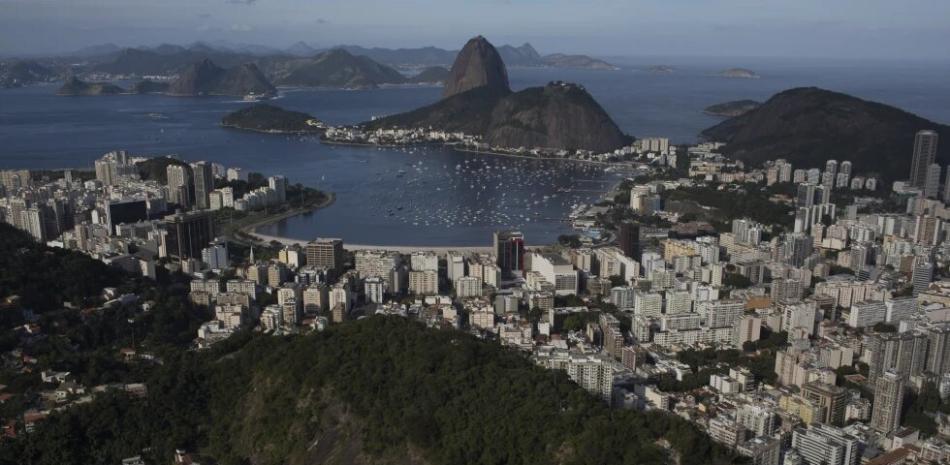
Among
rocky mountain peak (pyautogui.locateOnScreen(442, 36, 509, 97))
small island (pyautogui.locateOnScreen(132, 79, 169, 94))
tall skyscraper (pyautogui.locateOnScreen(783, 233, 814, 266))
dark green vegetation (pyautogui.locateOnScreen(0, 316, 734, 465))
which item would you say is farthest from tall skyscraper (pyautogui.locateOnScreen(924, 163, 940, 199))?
small island (pyautogui.locateOnScreen(132, 79, 169, 94))

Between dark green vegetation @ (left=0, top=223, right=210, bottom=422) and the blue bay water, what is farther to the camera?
the blue bay water

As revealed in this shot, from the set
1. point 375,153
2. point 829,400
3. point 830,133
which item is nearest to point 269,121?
point 375,153

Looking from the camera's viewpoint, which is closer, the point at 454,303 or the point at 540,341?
the point at 540,341

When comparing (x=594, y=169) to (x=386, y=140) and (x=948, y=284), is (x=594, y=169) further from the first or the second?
(x=948, y=284)

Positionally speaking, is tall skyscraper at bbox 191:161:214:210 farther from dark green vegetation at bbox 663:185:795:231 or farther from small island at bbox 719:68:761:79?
small island at bbox 719:68:761:79

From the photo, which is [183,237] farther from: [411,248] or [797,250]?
[797,250]

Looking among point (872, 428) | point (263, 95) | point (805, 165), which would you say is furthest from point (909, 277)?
point (263, 95)
